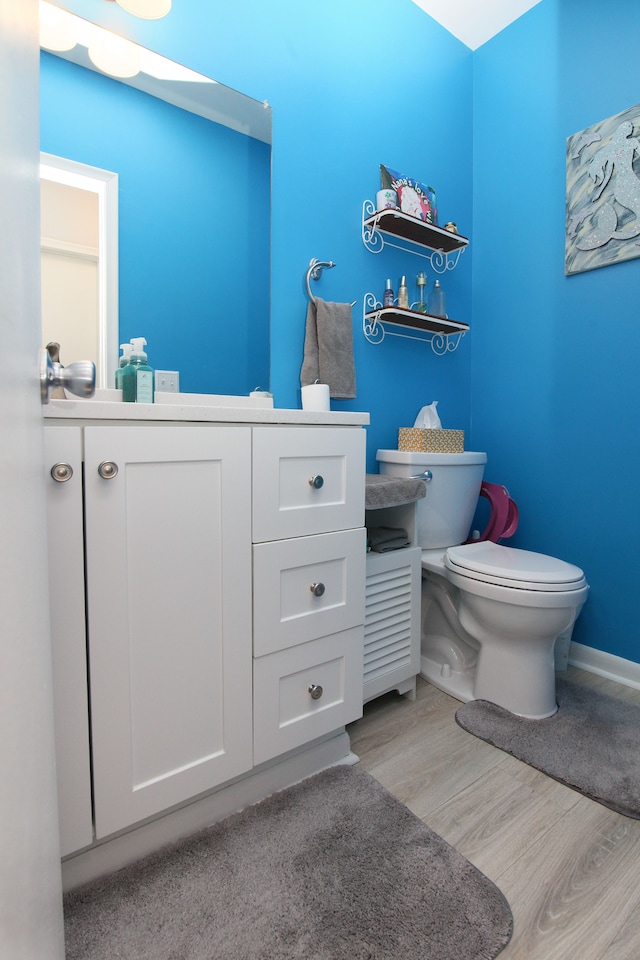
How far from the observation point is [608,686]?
5.74 ft

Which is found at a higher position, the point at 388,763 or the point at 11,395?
the point at 11,395

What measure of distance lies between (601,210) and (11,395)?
2.15 meters

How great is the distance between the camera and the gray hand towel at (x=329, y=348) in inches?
65.9

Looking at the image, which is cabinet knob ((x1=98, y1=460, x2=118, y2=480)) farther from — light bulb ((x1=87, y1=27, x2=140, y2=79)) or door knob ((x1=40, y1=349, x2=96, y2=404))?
light bulb ((x1=87, y1=27, x2=140, y2=79))

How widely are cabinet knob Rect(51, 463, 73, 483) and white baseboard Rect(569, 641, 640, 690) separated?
1.90 metres

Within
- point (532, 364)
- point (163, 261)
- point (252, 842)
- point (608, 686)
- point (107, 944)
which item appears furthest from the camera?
point (532, 364)

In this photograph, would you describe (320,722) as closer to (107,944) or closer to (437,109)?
(107,944)

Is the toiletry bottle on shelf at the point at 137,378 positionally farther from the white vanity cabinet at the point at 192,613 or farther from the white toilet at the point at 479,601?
the white toilet at the point at 479,601

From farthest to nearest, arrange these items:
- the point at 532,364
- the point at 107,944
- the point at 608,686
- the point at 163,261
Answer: the point at 532,364, the point at 608,686, the point at 163,261, the point at 107,944

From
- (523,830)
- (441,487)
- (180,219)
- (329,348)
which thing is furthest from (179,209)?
(523,830)

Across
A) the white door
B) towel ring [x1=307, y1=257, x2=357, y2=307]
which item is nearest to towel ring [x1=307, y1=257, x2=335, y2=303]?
towel ring [x1=307, y1=257, x2=357, y2=307]

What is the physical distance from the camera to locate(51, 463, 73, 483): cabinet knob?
0.83m

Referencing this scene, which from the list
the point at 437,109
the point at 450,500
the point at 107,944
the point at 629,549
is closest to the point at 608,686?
the point at 629,549

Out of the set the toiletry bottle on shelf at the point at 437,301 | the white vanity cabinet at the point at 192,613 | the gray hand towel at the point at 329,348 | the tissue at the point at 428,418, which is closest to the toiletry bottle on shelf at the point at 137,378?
the white vanity cabinet at the point at 192,613
